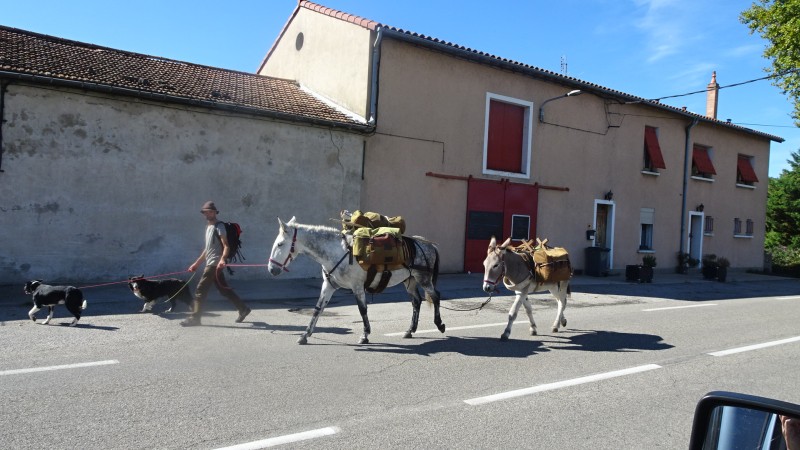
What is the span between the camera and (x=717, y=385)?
580cm

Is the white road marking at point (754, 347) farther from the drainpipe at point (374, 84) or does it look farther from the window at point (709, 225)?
the window at point (709, 225)

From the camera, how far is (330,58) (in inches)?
672

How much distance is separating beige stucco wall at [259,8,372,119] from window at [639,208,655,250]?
523 inches

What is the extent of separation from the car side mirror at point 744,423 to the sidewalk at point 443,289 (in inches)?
379

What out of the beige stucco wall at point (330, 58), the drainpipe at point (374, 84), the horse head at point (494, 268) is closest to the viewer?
the horse head at point (494, 268)

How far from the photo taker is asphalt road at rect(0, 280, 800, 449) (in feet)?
13.5

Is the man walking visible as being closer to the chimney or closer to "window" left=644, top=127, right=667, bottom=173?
"window" left=644, top=127, right=667, bottom=173

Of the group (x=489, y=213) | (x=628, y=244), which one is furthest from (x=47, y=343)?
(x=628, y=244)

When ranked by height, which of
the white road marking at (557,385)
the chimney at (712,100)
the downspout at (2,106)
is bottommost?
the white road marking at (557,385)

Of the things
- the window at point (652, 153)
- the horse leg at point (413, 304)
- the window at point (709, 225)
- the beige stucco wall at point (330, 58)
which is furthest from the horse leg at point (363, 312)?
the window at point (709, 225)

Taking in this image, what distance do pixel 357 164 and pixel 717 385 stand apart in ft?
35.1

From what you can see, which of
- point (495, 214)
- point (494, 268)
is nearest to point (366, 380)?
point (494, 268)

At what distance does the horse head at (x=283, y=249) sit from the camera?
701 centimetres

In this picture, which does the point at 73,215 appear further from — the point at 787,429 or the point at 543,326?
the point at 787,429
